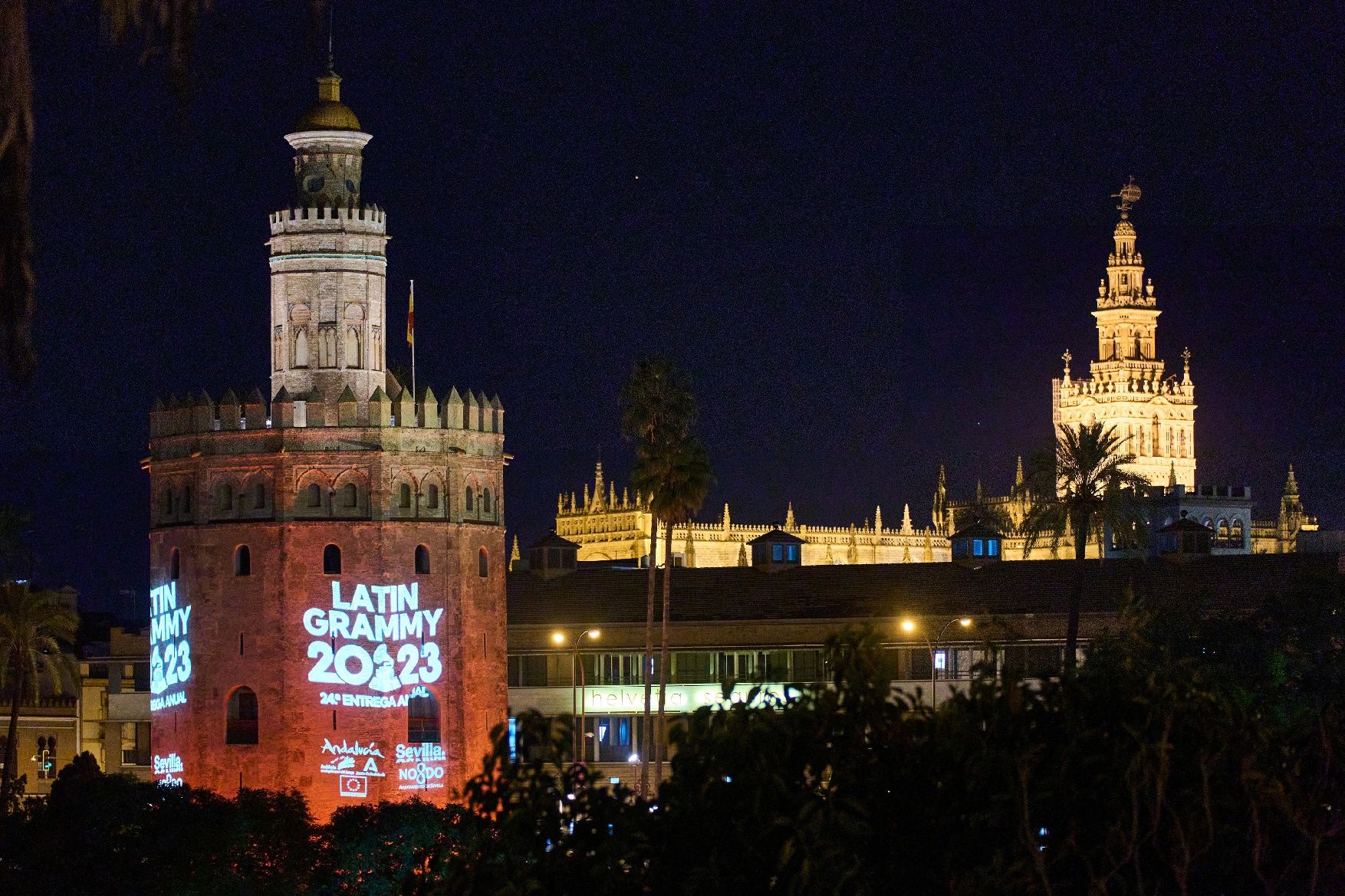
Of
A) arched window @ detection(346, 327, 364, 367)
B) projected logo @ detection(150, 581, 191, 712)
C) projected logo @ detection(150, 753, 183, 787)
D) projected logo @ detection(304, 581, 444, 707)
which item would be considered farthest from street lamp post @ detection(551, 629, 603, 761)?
projected logo @ detection(150, 753, 183, 787)

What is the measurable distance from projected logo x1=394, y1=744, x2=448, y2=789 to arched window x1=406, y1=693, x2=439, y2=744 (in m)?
0.43

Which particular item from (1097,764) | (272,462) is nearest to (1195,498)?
(272,462)

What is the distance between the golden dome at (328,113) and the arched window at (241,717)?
71.0 feet

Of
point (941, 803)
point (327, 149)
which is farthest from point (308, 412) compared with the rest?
point (941, 803)

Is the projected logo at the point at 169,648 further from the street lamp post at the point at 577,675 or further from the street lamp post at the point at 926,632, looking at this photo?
the street lamp post at the point at 926,632

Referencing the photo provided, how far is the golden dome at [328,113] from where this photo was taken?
10425 centimetres

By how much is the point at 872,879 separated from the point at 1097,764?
4.53 meters

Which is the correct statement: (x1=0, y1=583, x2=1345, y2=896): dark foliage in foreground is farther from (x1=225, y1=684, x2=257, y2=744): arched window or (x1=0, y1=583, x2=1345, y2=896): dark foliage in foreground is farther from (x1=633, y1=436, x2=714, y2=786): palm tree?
(x1=633, y1=436, x2=714, y2=786): palm tree

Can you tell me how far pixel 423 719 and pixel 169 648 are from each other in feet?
33.1

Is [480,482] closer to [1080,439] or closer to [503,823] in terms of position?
[1080,439]

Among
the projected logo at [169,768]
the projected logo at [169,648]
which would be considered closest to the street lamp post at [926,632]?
the projected logo at [169,648]

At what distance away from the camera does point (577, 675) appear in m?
113

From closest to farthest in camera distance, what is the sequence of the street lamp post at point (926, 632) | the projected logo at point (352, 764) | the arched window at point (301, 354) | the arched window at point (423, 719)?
1. the projected logo at point (352, 764)
2. the arched window at point (423, 719)
3. the arched window at point (301, 354)
4. the street lamp post at point (926, 632)

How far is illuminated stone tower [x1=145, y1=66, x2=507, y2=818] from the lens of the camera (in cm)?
9744
